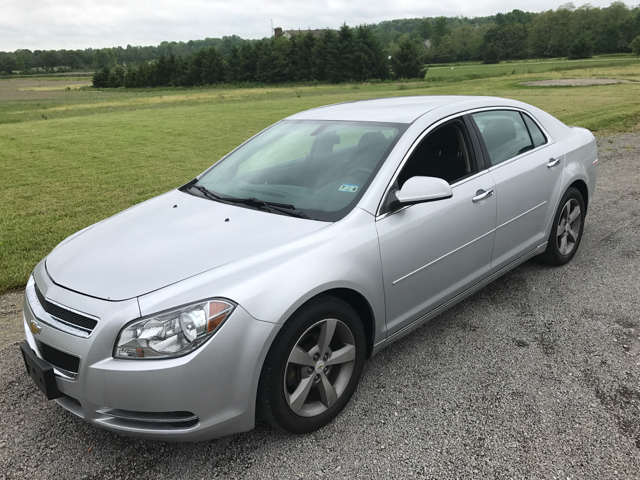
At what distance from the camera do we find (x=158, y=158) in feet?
41.8

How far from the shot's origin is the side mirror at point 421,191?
2814mm

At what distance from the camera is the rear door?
368cm

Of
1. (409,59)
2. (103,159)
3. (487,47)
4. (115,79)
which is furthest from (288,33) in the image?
(103,159)

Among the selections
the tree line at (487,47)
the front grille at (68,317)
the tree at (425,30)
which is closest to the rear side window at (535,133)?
the front grille at (68,317)

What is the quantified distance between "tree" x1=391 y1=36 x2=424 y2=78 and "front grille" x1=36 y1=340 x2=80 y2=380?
65283 mm

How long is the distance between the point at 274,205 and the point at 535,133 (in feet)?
8.20

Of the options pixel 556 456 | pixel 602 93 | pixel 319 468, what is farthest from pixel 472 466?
pixel 602 93

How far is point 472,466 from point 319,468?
0.72 meters

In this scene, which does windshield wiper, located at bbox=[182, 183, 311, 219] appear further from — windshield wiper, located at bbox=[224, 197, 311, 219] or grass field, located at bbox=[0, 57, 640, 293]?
grass field, located at bbox=[0, 57, 640, 293]

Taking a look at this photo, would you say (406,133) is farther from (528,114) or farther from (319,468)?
(319,468)

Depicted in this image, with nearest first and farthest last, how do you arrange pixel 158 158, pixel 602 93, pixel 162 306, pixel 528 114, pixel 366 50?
1. pixel 162 306
2. pixel 528 114
3. pixel 158 158
4. pixel 602 93
5. pixel 366 50

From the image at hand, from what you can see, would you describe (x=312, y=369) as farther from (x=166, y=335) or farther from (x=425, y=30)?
(x=425, y=30)

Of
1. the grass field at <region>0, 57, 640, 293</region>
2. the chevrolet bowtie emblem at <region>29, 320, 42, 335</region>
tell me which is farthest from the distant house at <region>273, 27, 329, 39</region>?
the chevrolet bowtie emblem at <region>29, 320, 42, 335</region>

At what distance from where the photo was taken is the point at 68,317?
2.32 m
